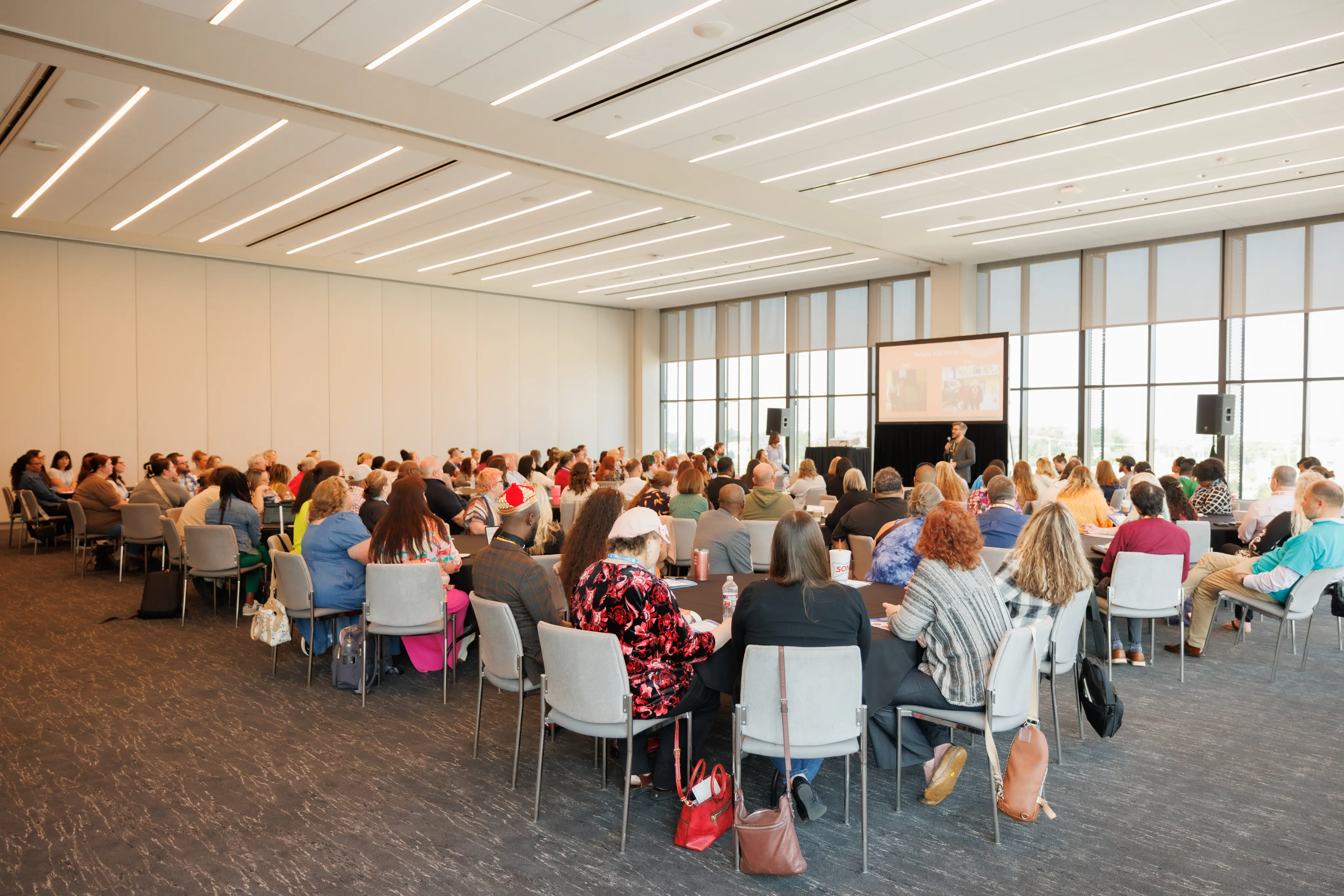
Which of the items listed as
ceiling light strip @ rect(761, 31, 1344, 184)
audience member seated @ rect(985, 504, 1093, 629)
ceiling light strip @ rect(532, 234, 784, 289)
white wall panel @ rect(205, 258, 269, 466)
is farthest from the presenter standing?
white wall panel @ rect(205, 258, 269, 466)

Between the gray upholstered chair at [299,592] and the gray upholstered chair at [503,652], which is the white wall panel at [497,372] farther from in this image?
the gray upholstered chair at [503,652]

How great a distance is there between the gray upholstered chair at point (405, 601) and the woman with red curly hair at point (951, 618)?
2.59m

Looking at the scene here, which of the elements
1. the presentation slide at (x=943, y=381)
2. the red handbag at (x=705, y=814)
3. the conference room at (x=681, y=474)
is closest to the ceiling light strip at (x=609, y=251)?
the conference room at (x=681, y=474)

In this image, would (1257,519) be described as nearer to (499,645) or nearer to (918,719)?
(918,719)

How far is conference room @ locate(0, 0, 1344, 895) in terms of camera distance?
3234 millimetres

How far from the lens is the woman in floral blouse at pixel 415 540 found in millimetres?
4926

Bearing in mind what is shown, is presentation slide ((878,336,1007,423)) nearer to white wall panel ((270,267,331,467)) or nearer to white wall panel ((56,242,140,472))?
white wall panel ((270,267,331,467))

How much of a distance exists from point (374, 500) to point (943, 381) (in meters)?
10.4

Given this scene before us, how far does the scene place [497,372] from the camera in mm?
17562

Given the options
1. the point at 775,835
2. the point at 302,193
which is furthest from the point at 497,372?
the point at 775,835

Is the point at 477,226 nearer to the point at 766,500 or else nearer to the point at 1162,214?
the point at 766,500

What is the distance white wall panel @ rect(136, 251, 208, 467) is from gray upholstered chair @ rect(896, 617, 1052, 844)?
14.0 metres

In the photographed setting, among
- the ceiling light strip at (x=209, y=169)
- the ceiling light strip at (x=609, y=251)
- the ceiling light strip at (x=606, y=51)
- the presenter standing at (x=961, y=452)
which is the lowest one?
the presenter standing at (x=961, y=452)

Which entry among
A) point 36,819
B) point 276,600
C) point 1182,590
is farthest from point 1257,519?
point 36,819
